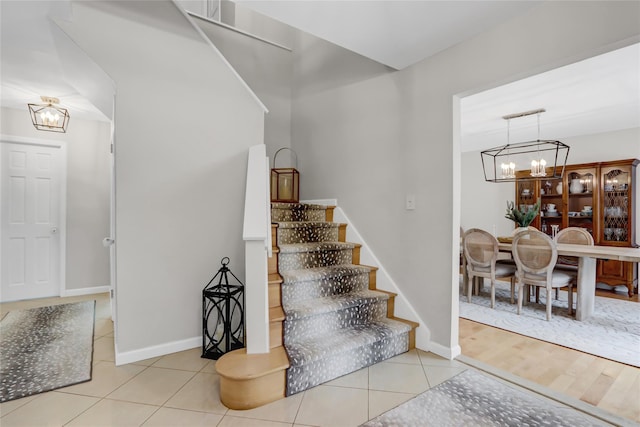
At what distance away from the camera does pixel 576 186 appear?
504 centimetres

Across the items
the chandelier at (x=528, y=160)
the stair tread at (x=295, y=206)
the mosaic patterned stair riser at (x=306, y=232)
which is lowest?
the mosaic patterned stair riser at (x=306, y=232)

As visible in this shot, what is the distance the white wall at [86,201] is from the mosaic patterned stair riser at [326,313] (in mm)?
2699

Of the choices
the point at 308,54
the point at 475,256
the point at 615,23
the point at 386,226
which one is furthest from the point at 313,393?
the point at 308,54

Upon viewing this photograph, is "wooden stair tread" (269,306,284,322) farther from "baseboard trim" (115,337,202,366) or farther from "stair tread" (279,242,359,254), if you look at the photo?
"baseboard trim" (115,337,202,366)

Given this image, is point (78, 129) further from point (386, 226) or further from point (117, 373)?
point (386, 226)

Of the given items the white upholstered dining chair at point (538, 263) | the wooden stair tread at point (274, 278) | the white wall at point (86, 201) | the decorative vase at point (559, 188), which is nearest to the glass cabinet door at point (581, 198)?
the decorative vase at point (559, 188)

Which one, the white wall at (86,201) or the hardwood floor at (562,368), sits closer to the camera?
the hardwood floor at (562,368)

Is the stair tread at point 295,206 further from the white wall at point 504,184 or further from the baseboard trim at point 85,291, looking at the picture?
the white wall at point 504,184

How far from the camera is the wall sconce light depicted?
11.1ft

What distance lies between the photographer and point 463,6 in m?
1.82

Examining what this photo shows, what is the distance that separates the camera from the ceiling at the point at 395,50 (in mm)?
1875

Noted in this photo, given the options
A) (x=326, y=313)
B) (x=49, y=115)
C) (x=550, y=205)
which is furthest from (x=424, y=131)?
(x=550, y=205)

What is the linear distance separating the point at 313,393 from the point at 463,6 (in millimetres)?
2423

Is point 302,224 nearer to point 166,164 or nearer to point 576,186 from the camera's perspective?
point 166,164
